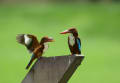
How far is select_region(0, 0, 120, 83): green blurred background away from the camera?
1174 cm

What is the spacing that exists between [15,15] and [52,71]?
657 inches

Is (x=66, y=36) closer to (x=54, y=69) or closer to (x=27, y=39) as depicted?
(x=27, y=39)

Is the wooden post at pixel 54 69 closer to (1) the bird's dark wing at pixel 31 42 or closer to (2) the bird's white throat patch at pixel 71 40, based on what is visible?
(1) the bird's dark wing at pixel 31 42

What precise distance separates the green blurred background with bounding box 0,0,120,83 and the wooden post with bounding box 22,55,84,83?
7046 millimetres

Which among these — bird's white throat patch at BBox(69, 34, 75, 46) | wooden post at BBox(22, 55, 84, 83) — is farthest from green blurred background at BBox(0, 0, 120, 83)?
wooden post at BBox(22, 55, 84, 83)

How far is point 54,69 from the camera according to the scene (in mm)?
3207

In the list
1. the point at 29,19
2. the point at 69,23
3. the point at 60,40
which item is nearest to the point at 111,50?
the point at 60,40

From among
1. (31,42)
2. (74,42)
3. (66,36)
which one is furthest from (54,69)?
(66,36)

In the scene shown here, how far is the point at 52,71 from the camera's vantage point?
322 centimetres

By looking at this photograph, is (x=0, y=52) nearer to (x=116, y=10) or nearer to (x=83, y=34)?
(x=83, y=34)

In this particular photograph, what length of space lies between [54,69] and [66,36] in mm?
12939

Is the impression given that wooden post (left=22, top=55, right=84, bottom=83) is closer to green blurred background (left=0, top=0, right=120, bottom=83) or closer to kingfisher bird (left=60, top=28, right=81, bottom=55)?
kingfisher bird (left=60, top=28, right=81, bottom=55)

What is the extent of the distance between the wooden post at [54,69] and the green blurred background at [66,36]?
7.05 metres

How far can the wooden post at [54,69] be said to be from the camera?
10.3 ft
